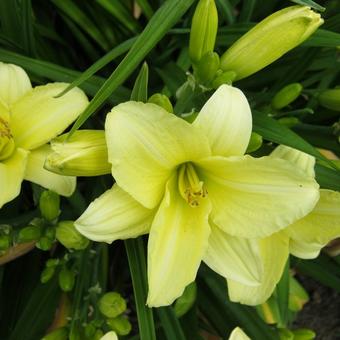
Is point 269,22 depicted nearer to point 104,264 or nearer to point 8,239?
point 8,239

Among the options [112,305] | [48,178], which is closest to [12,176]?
[48,178]

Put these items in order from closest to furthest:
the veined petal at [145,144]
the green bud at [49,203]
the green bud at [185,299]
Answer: the veined petal at [145,144] → the green bud at [49,203] → the green bud at [185,299]

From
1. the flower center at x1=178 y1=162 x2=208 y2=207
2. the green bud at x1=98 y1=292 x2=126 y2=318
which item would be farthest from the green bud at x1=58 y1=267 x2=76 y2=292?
the flower center at x1=178 y1=162 x2=208 y2=207

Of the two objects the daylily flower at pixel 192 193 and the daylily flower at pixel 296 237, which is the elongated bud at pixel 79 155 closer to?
the daylily flower at pixel 192 193

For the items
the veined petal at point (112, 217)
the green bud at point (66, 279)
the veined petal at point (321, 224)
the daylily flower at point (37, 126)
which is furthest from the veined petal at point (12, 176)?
the veined petal at point (321, 224)

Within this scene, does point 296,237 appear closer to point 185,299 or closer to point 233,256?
point 233,256

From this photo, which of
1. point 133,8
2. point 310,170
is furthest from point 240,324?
point 133,8

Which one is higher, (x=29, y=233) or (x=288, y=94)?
(x=288, y=94)
